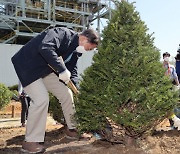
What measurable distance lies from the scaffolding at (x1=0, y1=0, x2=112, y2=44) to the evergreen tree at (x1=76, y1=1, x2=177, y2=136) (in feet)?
72.2

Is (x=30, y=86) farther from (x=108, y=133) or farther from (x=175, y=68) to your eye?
(x=175, y=68)

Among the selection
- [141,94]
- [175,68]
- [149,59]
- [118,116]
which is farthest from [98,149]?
[175,68]

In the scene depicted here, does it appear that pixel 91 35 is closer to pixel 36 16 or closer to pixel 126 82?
pixel 126 82

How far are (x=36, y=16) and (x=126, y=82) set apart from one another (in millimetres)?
25442

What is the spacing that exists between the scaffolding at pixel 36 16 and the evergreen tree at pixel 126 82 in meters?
22.0

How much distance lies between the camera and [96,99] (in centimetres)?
307

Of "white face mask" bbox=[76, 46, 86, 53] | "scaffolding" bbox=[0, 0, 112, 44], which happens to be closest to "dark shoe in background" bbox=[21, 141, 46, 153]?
"white face mask" bbox=[76, 46, 86, 53]

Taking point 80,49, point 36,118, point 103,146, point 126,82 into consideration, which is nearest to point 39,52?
point 80,49

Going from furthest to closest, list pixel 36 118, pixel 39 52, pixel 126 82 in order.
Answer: pixel 36 118
pixel 39 52
pixel 126 82

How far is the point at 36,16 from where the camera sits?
89.8 feet

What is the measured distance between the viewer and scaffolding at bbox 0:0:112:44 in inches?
1011

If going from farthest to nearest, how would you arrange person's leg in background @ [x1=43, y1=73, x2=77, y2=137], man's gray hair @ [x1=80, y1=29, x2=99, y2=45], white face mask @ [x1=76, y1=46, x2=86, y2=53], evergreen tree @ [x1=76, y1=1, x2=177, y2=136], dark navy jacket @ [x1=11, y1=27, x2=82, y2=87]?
person's leg in background @ [x1=43, y1=73, x2=77, y2=137]
white face mask @ [x1=76, y1=46, x2=86, y2=53]
man's gray hair @ [x1=80, y1=29, x2=99, y2=45]
dark navy jacket @ [x1=11, y1=27, x2=82, y2=87]
evergreen tree @ [x1=76, y1=1, x2=177, y2=136]

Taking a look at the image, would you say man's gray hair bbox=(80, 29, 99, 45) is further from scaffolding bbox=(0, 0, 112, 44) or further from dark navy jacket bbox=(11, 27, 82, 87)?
scaffolding bbox=(0, 0, 112, 44)

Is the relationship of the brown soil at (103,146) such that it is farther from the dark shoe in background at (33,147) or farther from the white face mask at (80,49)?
the white face mask at (80,49)
